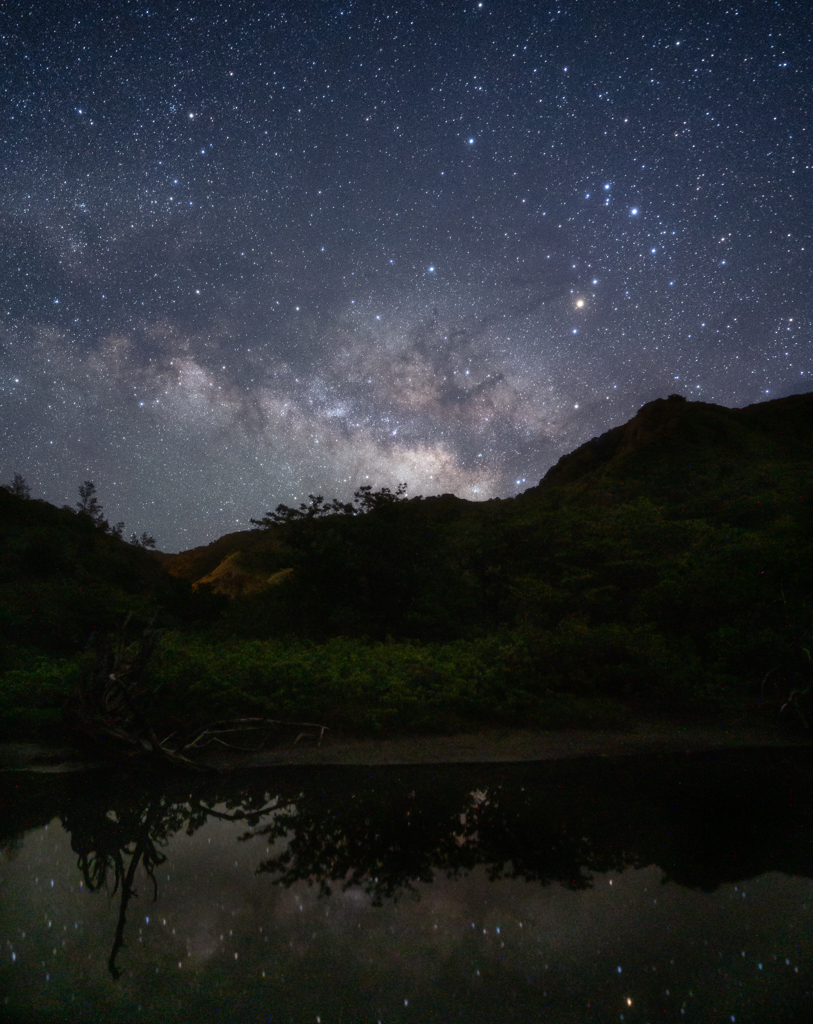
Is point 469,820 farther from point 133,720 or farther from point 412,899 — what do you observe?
point 133,720

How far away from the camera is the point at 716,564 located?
1154cm

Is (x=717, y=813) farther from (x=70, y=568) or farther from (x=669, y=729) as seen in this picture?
(x=70, y=568)

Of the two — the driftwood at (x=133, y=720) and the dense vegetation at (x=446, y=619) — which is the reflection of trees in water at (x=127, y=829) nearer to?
the driftwood at (x=133, y=720)

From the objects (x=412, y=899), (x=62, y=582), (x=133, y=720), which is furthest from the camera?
(x=62, y=582)

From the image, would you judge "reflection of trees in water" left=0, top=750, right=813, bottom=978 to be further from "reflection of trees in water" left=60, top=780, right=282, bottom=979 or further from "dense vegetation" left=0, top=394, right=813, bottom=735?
"dense vegetation" left=0, top=394, right=813, bottom=735

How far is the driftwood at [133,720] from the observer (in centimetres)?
719

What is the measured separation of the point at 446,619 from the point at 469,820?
7896 millimetres

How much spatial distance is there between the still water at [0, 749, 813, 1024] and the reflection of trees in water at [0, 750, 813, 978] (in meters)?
0.03

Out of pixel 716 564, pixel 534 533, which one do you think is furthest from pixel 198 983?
pixel 534 533

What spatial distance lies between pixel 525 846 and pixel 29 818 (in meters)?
5.61

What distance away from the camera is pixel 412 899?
4.10 metres

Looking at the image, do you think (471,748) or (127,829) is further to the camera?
(471,748)

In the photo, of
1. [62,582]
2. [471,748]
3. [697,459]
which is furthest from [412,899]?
[697,459]

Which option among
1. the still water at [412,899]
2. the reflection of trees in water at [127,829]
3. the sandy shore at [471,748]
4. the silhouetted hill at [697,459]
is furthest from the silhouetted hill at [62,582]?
the silhouetted hill at [697,459]
